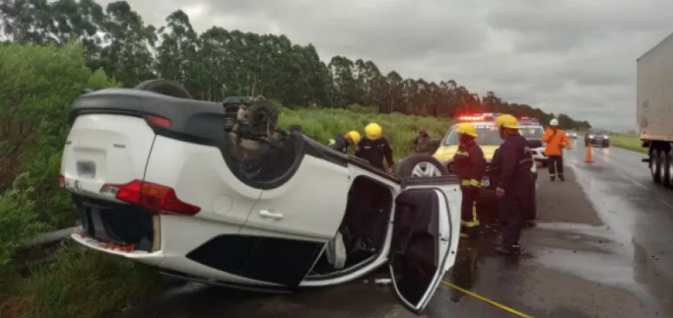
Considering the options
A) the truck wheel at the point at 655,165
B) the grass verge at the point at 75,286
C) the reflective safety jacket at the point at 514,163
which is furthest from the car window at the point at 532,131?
the grass verge at the point at 75,286

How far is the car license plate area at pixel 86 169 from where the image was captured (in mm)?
4074

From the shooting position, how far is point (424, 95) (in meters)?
62.8

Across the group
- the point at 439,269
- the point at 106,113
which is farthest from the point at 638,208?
the point at 106,113

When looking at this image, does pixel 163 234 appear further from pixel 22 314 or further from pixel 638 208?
pixel 638 208

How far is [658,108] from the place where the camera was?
50.2ft

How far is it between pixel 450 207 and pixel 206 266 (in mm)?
2401

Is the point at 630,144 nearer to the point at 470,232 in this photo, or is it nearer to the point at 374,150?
the point at 374,150

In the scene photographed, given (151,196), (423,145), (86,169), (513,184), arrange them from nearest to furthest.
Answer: (151,196) → (86,169) → (513,184) → (423,145)

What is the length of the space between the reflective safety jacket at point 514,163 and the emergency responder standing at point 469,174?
2.38ft

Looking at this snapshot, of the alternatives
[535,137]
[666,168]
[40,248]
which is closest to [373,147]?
[40,248]

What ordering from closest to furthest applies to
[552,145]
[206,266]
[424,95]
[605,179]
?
[206,266], [552,145], [605,179], [424,95]

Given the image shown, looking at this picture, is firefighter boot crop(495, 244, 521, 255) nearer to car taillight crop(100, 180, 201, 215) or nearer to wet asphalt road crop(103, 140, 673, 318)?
wet asphalt road crop(103, 140, 673, 318)

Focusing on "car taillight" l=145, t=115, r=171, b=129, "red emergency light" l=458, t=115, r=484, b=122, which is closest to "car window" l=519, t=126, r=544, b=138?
"red emergency light" l=458, t=115, r=484, b=122

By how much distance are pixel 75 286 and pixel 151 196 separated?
5.50ft
